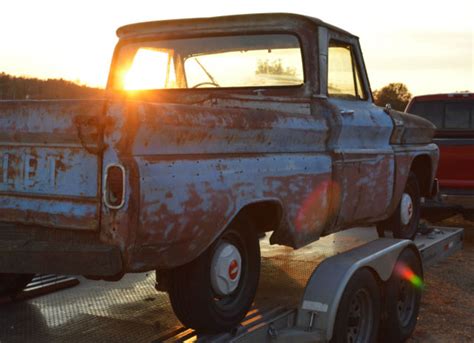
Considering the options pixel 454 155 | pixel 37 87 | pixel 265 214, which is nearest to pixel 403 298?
pixel 265 214

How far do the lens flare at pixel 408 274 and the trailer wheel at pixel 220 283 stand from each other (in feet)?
4.22

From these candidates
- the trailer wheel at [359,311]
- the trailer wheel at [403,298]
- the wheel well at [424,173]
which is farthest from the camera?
the wheel well at [424,173]

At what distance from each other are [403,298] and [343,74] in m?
1.62

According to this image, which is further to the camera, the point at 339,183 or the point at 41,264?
the point at 339,183

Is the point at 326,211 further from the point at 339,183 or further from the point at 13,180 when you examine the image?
the point at 13,180

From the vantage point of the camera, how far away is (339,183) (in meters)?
4.21

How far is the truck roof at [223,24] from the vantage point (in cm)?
433

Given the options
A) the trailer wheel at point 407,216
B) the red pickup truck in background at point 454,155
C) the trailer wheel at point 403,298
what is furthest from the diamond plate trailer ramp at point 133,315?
the red pickup truck in background at point 454,155

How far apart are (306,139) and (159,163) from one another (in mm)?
1275

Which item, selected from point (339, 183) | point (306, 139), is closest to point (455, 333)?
point (339, 183)

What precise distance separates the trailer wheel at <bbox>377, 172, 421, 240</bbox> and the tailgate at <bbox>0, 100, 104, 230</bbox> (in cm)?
318

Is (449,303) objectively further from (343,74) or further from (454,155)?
(454,155)

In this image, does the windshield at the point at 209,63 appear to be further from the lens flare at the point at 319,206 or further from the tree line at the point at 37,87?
the tree line at the point at 37,87

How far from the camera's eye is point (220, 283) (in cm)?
335
